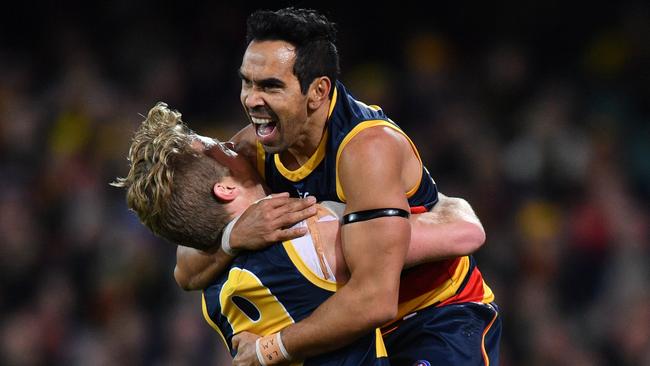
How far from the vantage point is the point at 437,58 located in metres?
8.44

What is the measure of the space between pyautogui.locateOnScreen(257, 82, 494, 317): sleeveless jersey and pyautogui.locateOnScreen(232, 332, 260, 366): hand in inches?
20.3

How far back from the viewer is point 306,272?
3076 mm

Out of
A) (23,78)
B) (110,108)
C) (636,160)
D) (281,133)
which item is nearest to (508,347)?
(636,160)

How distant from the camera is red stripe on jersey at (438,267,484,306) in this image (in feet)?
12.2

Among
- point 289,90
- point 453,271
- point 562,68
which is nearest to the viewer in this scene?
point 289,90

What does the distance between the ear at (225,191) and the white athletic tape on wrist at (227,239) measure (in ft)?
0.23

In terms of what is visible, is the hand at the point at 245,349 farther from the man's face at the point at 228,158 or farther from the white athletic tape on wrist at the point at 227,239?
the man's face at the point at 228,158

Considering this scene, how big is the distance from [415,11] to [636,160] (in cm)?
255

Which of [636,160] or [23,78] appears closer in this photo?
[636,160]

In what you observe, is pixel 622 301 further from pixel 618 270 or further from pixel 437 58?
pixel 437 58

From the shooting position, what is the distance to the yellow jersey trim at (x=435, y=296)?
143 inches

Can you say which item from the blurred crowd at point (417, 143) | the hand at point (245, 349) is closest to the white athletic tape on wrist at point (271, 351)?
the hand at point (245, 349)

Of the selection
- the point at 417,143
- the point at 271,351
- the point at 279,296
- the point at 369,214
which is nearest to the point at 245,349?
the point at 271,351

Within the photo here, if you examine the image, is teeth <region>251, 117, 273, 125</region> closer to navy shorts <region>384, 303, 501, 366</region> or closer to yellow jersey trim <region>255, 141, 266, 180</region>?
yellow jersey trim <region>255, 141, 266, 180</region>
